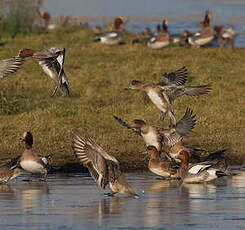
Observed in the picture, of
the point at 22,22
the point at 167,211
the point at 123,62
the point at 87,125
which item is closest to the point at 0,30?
the point at 22,22

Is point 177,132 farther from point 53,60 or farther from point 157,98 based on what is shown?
point 53,60

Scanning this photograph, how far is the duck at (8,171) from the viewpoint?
11.9 meters

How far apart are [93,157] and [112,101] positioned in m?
9.05

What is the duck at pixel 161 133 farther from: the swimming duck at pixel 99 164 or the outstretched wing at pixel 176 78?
the swimming duck at pixel 99 164

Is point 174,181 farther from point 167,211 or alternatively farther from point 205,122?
point 205,122

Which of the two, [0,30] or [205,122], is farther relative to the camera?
[0,30]

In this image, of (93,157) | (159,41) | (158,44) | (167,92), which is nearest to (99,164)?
(93,157)

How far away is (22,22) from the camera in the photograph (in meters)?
28.2

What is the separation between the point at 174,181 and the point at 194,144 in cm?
270

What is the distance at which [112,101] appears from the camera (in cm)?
1922

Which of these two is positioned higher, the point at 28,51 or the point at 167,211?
the point at 28,51

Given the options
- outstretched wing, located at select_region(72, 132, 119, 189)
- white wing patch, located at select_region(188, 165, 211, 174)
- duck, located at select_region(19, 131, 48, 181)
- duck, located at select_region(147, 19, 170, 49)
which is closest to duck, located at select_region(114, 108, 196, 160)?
white wing patch, located at select_region(188, 165, 211, 174)

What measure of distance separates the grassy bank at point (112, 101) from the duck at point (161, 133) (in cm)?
38

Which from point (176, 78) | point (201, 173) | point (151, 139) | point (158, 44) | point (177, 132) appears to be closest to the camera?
point (201, 173)
